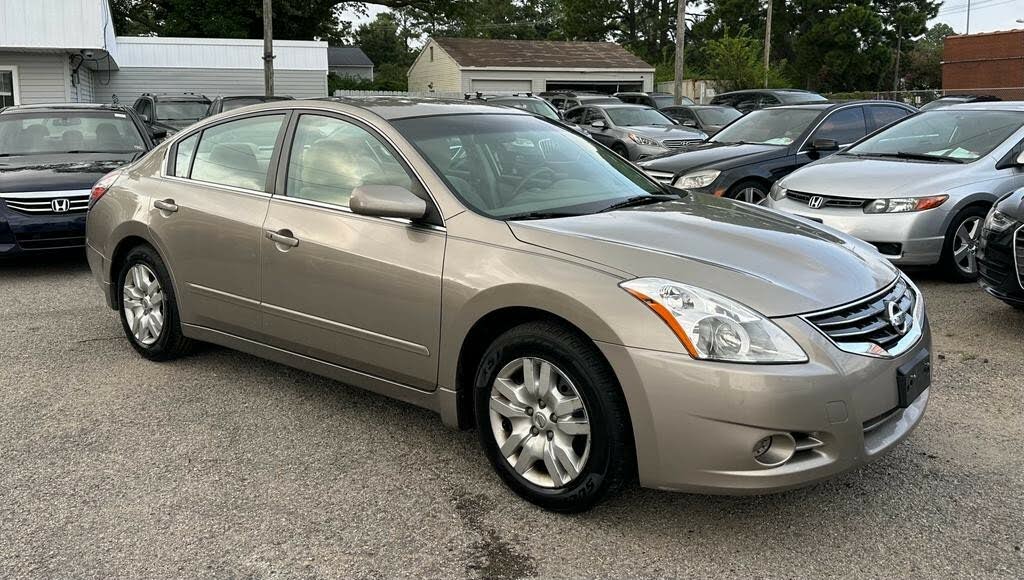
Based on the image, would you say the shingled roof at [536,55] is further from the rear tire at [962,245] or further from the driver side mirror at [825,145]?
the rear tire at [962,245]

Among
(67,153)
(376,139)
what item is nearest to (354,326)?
(376,139)

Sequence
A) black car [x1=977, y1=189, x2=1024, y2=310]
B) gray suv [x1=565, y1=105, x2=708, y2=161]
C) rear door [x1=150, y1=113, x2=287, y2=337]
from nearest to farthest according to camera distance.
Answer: rear door [x1=150, y1=113, x2=287, y2=337]
black car [x1=977, y1=189, x2=1024, y2=310]
gray suv [x1=565, y1=105, x2=708, y2=161]

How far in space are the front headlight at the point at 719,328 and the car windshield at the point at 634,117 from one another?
13.6m

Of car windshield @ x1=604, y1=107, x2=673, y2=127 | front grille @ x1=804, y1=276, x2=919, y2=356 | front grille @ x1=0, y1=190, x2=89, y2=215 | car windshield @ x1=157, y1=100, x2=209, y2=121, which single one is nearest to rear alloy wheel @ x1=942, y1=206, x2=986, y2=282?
front grille @ x1=804, y1=276, x2=919, y2=356

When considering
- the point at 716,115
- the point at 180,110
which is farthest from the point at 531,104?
the point at 180,110

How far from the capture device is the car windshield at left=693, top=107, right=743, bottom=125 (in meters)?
19.4

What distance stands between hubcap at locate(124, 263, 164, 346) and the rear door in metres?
0.31

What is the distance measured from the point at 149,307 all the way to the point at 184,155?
91 centimetres

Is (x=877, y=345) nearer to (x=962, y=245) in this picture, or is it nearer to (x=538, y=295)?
(x=538, y=295)

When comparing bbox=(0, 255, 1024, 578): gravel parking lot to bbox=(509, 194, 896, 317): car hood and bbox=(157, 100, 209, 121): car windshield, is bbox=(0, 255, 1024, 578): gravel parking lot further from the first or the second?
bbox=(157, 100, 209, 121): car windshield

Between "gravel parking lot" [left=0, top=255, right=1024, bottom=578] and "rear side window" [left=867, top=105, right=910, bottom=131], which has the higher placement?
"rear side window" [left=867, top=105, right=910, bottom=131]

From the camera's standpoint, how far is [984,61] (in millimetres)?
46531

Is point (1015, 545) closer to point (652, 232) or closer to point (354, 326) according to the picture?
Answer: point (652, 232)

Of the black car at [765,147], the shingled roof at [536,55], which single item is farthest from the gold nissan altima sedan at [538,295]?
the shingled roof at [536,55]
